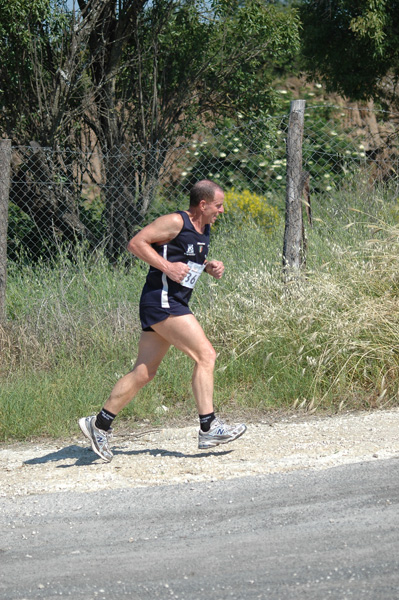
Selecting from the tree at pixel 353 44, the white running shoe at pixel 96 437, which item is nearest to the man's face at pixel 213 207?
the white running shoe at pixel 96 437

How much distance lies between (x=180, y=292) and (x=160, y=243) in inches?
13.4

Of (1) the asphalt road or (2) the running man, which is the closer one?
(1) the asphalt road

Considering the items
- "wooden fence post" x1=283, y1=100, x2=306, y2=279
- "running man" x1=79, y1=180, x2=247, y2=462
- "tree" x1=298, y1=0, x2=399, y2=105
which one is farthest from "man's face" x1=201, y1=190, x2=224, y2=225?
"tree" x1=298, y1=0, x2=399, y2=105

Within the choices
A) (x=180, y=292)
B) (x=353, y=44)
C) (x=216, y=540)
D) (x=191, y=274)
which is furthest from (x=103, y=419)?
(x=353, y=44)

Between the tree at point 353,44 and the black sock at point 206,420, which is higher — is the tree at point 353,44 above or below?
above

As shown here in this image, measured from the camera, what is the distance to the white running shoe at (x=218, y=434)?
16.4 feet

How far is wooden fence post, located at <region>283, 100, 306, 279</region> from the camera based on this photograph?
746 cm

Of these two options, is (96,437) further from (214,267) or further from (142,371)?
(214,267)

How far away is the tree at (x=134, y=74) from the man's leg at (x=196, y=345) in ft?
18.4

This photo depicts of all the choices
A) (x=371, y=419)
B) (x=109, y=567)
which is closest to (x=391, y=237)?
(x=371, y=419)

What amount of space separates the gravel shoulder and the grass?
0.37m

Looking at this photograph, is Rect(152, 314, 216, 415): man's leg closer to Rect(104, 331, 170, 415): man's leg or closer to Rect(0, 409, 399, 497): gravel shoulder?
Rect(104, 331, 170, 415): man's leg

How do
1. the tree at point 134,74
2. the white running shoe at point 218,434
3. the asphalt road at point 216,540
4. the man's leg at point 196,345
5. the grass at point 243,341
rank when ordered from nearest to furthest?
the asphalt road at point 216,540 → the man's leg at point 196,345 → the white running shoe at point 218,434 → the grass at point 243,341 → the tree at point 134,74

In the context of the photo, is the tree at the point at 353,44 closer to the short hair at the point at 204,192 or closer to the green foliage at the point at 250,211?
the green foliage at the point at 250,211
